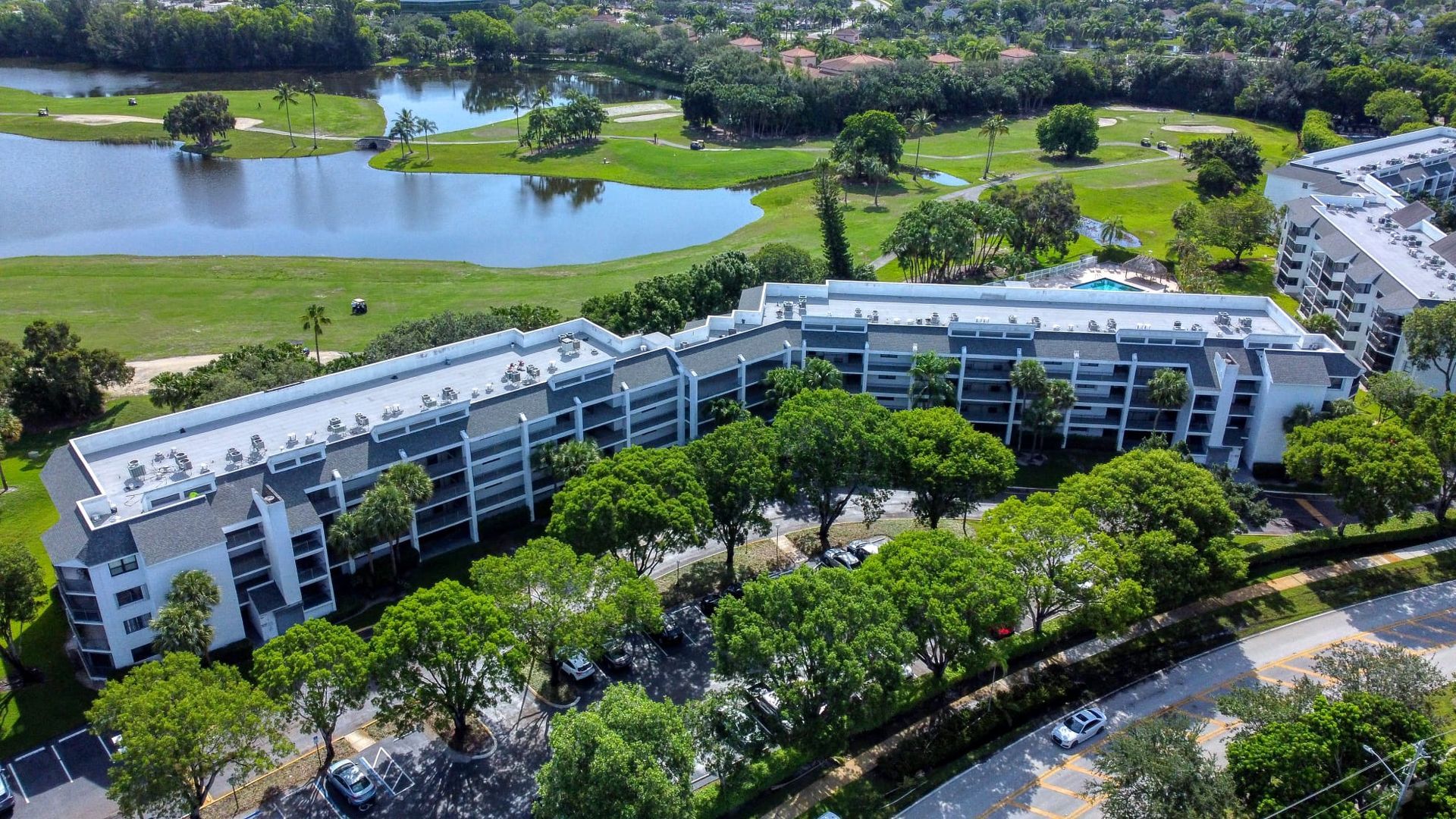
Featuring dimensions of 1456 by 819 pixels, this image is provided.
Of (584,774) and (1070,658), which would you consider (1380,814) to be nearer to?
(1070,658)

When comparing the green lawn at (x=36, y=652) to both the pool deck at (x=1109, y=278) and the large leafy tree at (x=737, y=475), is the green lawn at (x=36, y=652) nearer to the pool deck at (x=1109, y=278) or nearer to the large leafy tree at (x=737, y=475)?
the large leafy tree at (x=737, y=475)

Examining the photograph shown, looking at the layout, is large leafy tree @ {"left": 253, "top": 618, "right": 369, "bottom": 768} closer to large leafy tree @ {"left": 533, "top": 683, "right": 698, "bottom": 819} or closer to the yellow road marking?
large leafy tree @ {"left": 533, "top": 683, "right": 698, "bottom": 819}

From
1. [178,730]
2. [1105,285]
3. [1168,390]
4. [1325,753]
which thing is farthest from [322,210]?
[1325,753]

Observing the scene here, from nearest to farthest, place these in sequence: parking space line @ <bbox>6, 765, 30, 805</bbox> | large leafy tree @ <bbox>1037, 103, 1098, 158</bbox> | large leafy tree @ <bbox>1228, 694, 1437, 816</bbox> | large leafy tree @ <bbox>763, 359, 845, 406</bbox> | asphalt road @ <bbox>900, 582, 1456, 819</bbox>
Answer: large leafy tree @ <bbox>1228, 694, 1437, 816</bbox> → parking space line @ <bbox>6, 765, 30, 805</bbox> → asphalt road @ <bbox>900, 582, 1456, 819</bbox> → large leafy tree @ <bbox>763, 359, 845, 406</bbox> → large leafy tree @ <bbox>1037, 103, 1098, 158</bbox>

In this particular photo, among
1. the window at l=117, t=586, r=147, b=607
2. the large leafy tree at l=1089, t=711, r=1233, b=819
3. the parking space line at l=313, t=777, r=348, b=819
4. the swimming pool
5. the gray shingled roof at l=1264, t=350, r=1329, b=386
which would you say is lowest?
the parking space line at l=313, t=777, r=348, b=819

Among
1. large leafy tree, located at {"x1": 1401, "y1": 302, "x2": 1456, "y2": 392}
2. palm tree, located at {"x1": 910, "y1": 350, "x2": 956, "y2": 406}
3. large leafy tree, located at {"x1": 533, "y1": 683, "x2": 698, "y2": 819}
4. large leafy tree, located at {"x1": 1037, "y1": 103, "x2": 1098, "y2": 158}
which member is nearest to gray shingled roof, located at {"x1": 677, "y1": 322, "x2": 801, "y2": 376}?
palm tree, located at {"x1": 910, "y1": 350, "x2": 956, "y2": 406}
